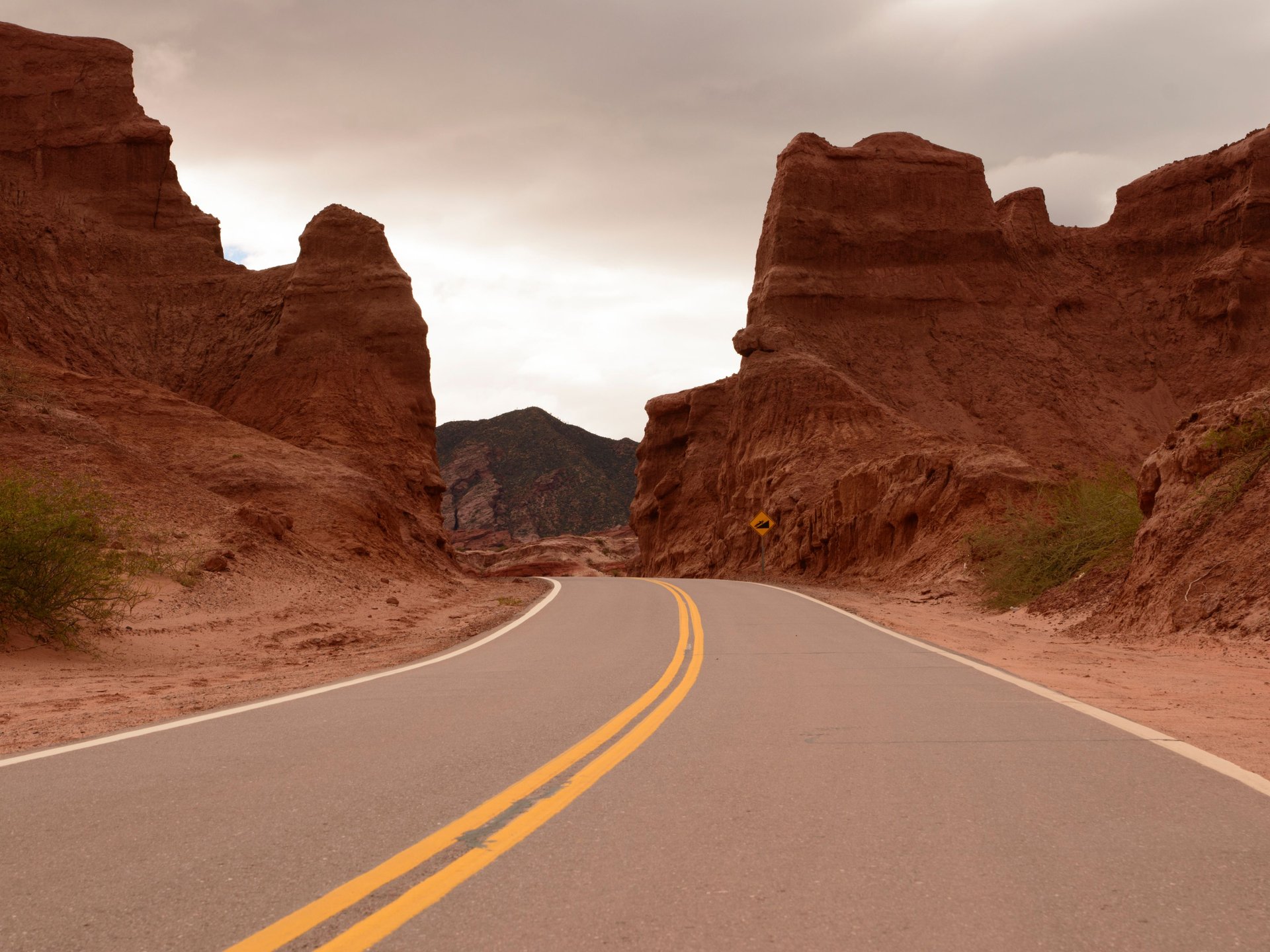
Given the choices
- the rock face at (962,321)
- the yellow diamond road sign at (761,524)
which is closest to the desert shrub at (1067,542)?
the yellow diamond road sign at (761,524)

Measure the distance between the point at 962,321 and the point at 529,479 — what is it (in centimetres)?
7982

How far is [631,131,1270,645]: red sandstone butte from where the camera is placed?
144 ft

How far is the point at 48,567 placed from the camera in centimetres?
1226

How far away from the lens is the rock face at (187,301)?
3609cm

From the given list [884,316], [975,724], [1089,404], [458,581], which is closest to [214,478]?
[458,581]

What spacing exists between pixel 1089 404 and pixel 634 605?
32.6 m

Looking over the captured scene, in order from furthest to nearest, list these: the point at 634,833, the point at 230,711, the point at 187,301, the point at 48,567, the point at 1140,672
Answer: the point at 187,301 < the point at 48,567 < the point at 1140,672 < the point at 230,711 < the point at 634,833

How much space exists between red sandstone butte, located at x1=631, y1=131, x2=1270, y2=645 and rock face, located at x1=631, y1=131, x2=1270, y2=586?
91mm

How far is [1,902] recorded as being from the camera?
350cm

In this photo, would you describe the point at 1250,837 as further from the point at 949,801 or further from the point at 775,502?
the point at 775,502

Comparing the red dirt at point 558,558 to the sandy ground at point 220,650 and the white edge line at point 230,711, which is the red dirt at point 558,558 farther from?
the white edge line at point 230,711

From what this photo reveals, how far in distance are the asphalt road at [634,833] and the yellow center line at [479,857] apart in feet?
0.05

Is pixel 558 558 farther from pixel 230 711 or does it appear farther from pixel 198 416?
pixel 230 711

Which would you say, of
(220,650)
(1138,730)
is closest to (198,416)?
(220,650)
